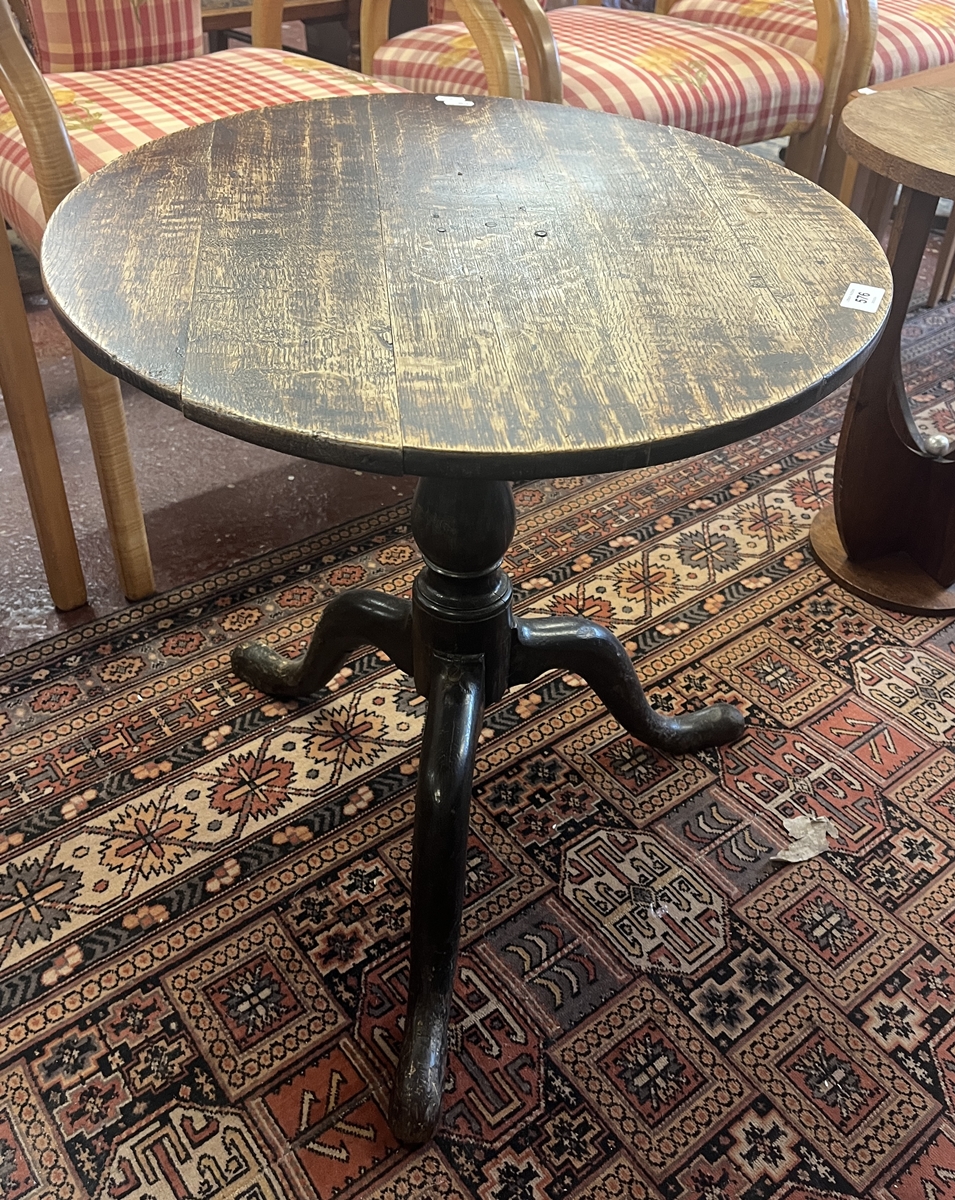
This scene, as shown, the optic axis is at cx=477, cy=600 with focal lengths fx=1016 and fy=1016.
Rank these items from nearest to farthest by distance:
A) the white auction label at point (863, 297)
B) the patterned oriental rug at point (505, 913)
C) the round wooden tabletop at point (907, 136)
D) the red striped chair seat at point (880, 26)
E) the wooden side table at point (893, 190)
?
the white auction label at point (863, 297), the patterned oriental rug at point (505, 913), the round wooden tabletop at point (907, 136), the wooden side table at point (893, 190), the red striped chair seat at point (880, 26)

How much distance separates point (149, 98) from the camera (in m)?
1.48

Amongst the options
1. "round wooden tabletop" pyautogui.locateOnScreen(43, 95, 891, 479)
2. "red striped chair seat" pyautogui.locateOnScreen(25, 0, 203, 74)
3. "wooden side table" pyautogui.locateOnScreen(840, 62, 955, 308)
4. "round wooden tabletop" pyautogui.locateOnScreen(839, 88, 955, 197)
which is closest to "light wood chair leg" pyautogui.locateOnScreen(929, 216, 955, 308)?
"wooden side table" pyautogui.locateOnScreen(840, 62, 955, 308)

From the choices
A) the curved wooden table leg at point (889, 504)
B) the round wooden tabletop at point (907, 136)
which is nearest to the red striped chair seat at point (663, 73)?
the round wooden tabletop at point (907, 136)

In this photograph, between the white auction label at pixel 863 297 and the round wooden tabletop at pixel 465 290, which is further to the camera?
the white auction label at pixel 863 297

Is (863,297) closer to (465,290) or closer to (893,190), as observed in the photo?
(465,290)

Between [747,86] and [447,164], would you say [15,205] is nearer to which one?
[447,164]

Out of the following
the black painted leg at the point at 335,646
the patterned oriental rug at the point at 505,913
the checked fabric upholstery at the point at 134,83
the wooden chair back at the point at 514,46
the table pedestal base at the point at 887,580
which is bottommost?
the table pedestal base at the point at 887,580

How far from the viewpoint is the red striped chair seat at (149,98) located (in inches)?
51.0

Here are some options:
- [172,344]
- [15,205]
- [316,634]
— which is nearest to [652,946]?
[316,634]

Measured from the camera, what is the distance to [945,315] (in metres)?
2.35

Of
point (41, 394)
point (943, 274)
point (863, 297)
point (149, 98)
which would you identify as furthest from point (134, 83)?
point (943, 274)

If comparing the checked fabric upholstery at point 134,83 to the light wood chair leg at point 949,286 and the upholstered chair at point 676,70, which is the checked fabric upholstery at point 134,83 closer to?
the upholstered chair at point 676,70

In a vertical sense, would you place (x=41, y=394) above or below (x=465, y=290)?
below

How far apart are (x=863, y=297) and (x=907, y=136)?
68 centimetres
